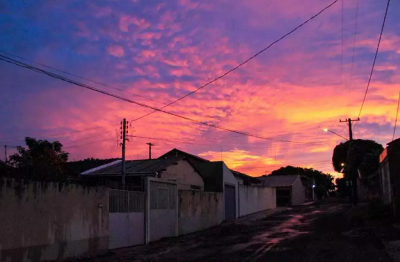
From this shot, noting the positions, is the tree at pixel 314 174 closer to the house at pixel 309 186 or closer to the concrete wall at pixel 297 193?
the house at pixel 309 186

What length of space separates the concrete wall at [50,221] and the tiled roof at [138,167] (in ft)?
44.1

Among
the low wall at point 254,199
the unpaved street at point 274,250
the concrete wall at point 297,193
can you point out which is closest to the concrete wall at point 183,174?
the low wall at point 254,199

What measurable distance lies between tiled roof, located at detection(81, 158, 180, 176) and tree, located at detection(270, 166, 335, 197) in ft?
214

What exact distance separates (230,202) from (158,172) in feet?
27.7

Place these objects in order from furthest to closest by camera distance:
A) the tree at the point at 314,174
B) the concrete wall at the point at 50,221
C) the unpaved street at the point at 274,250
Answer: the tree at the point at 314,174
the unpaved street at the point at 274,250
the concrete wall at the point at 50,221

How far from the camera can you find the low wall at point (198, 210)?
2322cm

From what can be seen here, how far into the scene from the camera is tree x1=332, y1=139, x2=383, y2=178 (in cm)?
5466

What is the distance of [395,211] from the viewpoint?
21359mm

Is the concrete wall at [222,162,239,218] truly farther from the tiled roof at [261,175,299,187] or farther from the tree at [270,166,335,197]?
the tree at [270,166,335,197]

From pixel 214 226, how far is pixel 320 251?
15195 mm

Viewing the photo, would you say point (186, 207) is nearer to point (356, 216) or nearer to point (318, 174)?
point (356, 216)

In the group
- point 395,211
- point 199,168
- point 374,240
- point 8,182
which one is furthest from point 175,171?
point 8,182

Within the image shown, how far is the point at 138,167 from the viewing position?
3142cm

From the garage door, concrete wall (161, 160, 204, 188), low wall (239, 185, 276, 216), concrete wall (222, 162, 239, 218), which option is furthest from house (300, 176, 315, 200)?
concrete wall (161, 160, 204, 188)
